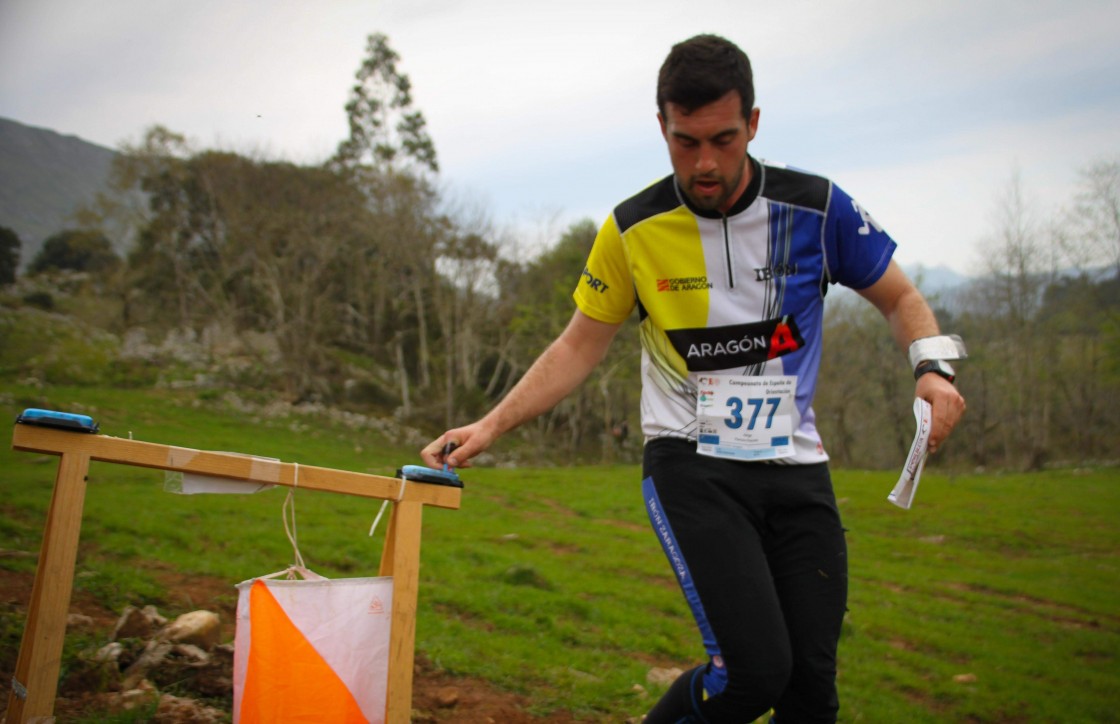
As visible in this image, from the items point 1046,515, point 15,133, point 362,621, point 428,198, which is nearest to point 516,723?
point 362,621

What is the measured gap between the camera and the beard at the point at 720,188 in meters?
2.91

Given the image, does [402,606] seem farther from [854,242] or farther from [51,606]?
[854,242]

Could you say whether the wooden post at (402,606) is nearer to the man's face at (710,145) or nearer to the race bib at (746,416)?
the race bib at (746,416)

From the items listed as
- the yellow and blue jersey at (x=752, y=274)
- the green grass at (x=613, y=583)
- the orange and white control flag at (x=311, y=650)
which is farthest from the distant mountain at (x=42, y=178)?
the yellow and blue jersey at (x=752, y=274)

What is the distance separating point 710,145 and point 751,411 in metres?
0.92

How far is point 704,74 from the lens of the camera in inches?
Answer: 109

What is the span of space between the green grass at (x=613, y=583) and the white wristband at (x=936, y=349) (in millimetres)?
3186

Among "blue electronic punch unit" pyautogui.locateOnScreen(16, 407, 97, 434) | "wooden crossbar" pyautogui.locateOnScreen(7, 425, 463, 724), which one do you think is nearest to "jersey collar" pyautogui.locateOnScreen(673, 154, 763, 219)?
"wooden crossbar" pyautogui.locateOnScreen(7, 425, 463, 724)

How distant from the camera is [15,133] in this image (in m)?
22.1

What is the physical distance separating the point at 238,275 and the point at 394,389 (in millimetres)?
9144

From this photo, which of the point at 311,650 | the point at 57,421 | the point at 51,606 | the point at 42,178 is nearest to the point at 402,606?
the point at 311,650

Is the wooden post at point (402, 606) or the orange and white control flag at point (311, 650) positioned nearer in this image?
the orange and white control flag at point (311, 650)

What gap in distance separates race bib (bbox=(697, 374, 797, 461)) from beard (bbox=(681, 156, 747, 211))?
23.9 inches

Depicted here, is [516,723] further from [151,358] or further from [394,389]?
[394,389]
